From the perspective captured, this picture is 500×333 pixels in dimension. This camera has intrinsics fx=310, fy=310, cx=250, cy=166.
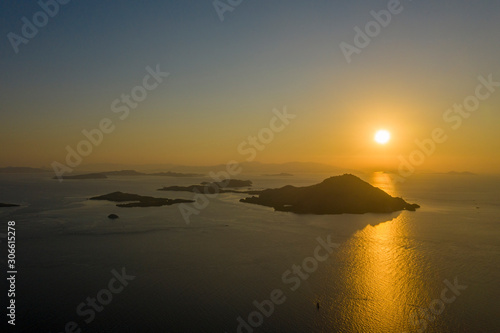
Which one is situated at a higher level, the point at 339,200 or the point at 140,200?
the point at 339,200

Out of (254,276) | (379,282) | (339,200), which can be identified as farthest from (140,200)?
(379,282)

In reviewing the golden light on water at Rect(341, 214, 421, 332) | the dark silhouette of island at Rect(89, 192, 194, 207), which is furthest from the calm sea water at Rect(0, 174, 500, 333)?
the dark silhouette of island at Rect(89, 192, 194, 207)

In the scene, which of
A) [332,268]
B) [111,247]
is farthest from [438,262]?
[111,247]

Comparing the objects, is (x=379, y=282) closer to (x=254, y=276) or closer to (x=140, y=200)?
(x=254, y=276)

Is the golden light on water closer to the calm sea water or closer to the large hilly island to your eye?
the calm sea water

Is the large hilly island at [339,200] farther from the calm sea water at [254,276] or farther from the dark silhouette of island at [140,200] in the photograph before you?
the dark silhouette of island at [140,200]

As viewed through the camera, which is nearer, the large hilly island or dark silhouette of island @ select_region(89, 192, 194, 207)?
the large hilly island

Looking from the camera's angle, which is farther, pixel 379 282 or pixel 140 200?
pixel 140 200

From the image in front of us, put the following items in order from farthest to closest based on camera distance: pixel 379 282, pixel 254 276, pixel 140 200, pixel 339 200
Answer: pixel 140 200 → pixel 339 200 → pixel 254 276 → pixel 379 282
